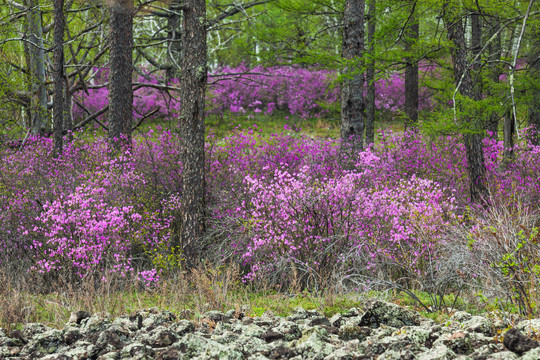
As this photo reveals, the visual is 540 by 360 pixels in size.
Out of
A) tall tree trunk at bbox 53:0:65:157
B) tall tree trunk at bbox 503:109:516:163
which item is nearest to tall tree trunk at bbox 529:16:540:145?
tall tree trunk at bbox 503:109:516:163

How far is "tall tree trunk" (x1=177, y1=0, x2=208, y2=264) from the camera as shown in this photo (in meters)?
6.87

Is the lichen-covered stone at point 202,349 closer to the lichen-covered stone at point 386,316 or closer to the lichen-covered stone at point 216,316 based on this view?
the lichen-covered stone at point 216,316

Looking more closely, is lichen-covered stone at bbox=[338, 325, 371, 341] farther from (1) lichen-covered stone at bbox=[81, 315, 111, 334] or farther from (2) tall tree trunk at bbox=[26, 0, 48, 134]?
(2) tall tree trunk at bbox=[26, 0, 48, 134]

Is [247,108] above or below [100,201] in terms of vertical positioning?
above

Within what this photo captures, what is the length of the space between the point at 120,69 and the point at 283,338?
354 inches

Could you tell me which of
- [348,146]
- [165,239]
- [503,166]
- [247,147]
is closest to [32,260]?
[165,239]

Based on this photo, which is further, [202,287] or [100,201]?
[100,201]

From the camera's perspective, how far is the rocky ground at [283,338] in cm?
308

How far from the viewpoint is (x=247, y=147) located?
9.98 meters

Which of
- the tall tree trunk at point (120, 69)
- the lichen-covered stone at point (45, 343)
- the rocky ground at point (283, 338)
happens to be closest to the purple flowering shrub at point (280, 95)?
the tall tree trunk at point (120, 69)

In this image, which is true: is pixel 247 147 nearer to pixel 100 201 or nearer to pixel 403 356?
pixel 100 201

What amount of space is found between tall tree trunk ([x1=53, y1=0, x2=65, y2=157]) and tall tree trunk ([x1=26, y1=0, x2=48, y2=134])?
2220 millimetres

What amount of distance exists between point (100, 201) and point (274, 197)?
254 centimetres

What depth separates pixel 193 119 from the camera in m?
6.98
